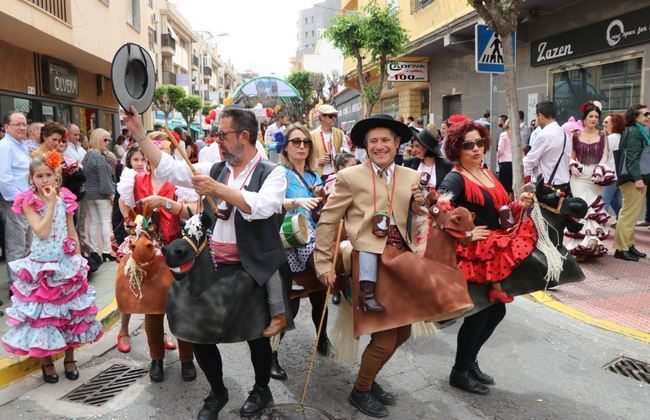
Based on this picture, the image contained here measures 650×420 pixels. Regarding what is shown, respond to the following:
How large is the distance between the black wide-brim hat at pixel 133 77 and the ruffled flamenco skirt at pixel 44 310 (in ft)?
6.25

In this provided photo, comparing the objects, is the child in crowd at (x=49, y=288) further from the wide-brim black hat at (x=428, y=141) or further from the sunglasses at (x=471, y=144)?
the wide-brim black hat at (x=428, y=141)

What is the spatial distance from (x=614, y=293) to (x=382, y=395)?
12.3 feet

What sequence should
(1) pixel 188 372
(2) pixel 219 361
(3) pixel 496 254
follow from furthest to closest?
(1) pixel 188 372
(3) pixel 496 254
(2) pixel 219 361

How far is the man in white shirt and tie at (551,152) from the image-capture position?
6.89 m

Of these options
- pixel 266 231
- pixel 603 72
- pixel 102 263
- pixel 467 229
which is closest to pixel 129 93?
pixel 266 231

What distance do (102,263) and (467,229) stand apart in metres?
6.27

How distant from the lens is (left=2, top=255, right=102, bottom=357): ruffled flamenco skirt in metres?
4.03

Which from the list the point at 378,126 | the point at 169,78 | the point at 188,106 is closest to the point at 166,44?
the point at 169,78

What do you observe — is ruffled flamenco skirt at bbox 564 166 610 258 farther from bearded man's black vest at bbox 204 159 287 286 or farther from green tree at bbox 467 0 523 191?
bearded man's black vest at bbox 204 159 287 286

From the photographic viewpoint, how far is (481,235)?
366 cm

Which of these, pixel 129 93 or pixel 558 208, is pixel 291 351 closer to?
pixel 558 208

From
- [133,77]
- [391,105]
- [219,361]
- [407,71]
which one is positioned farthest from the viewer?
[391,105]

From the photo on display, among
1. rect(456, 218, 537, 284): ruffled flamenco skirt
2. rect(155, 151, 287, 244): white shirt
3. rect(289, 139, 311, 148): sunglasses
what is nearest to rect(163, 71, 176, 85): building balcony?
rect(289, 139, 311, 148): sunglasses

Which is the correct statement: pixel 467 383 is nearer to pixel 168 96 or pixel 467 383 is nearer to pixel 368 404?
pixel 368 404
